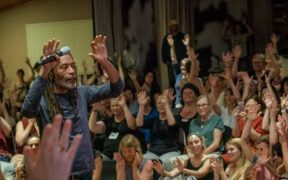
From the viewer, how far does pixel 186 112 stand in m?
5.13

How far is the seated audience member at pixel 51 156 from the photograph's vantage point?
1.25 m

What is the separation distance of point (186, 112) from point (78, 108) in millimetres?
2573

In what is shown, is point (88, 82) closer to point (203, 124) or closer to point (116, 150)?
point (116, 150)

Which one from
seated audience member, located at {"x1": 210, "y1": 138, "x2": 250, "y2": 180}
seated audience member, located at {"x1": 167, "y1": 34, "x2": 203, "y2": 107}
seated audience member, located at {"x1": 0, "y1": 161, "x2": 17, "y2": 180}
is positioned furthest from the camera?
seated audience member, located at {"x1": 167, "y1": 34, "x2": 203, "y2": 107}

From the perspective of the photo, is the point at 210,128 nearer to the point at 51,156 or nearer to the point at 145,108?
the point at 145,108

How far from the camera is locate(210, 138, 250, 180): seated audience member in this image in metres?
4.03

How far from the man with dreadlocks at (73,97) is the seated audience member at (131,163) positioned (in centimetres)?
179

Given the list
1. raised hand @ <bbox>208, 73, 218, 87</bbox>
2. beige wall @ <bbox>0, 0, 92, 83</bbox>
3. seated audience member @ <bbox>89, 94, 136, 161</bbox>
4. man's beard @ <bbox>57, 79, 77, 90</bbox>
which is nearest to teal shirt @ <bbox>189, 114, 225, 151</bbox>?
seated audience member @ <bbox>89, 94, 136, 161</bbox>

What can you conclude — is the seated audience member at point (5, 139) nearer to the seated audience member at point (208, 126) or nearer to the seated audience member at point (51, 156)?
the seated audience member at point (208, 126)

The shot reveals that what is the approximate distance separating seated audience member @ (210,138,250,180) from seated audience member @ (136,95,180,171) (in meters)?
0.85

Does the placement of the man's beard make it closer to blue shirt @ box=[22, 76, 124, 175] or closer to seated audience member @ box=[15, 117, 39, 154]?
blue shirt @ box=[22, 76, 124, 175]

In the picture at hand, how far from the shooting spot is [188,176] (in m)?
4.29

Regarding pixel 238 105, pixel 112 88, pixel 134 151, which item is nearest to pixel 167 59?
pixel 238 105

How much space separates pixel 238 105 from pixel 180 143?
0.65 m
